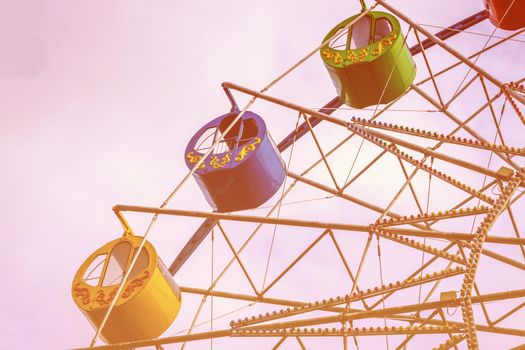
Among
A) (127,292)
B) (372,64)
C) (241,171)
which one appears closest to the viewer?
(127,292)

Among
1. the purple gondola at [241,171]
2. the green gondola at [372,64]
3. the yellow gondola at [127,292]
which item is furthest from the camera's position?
the green gondola at [372,64]

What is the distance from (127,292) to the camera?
13430mm

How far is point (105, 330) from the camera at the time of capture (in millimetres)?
13422

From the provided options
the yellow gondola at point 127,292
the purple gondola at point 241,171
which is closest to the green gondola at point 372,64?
the purple gondola at point 241,171

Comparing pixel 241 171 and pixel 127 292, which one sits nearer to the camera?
pixel 127 292

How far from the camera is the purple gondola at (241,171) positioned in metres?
14.4

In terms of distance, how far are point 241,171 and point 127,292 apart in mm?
3093

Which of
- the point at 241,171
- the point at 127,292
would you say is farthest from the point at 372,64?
the point at 127,292

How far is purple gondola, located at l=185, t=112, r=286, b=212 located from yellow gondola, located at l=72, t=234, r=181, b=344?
1688 mm

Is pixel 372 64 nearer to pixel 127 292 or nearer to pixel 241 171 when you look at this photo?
pixel 241 171

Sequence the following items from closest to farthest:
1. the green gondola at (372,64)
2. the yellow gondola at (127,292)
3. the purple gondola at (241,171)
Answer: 1. the yellow gondola at (127,292)
2. the purple gondola at (241,171)
3. the green gondola at (372,64)

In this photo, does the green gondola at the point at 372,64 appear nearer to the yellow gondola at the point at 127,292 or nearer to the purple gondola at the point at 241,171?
the purple gondola at the point at 241,171

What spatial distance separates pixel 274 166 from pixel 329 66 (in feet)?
9.52

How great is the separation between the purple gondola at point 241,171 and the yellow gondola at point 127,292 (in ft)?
5.54
